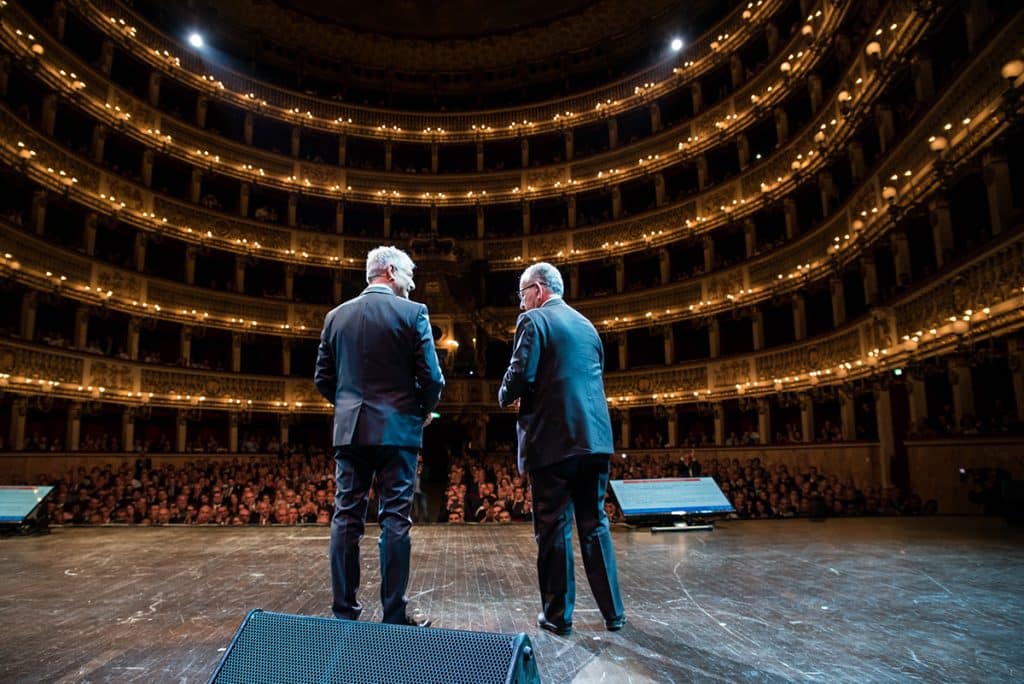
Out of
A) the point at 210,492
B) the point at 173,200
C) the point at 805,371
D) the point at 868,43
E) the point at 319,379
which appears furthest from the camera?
the point at 173,200

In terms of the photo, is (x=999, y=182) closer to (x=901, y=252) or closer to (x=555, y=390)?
(x=901, y=252)

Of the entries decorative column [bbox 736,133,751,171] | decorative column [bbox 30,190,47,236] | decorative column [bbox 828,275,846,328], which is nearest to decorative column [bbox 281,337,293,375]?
decorative column [bbox 30,190,47,236]

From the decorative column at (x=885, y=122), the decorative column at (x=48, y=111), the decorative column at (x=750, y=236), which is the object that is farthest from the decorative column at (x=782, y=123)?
the decorative column at (x=48, y=111)

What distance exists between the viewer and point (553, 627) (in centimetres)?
400

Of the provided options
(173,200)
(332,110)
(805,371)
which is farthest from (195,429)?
(805,371)

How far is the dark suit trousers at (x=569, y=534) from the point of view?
4059 mm

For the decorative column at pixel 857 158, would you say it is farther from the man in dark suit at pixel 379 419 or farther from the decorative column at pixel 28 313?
the decorative column at pixel 28 313

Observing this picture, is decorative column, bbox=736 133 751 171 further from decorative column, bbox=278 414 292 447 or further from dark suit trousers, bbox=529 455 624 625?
dark suit trousers, bbox=529 455 624 625

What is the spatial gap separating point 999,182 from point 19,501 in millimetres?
18249

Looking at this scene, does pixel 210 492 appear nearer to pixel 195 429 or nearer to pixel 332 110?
pixel 195 429

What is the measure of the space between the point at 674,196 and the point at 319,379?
96.9 feet

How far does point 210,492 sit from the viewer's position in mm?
18172

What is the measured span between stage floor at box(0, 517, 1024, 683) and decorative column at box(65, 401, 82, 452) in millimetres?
14462

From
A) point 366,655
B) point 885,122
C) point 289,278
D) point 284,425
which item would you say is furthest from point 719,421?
point 366,655
